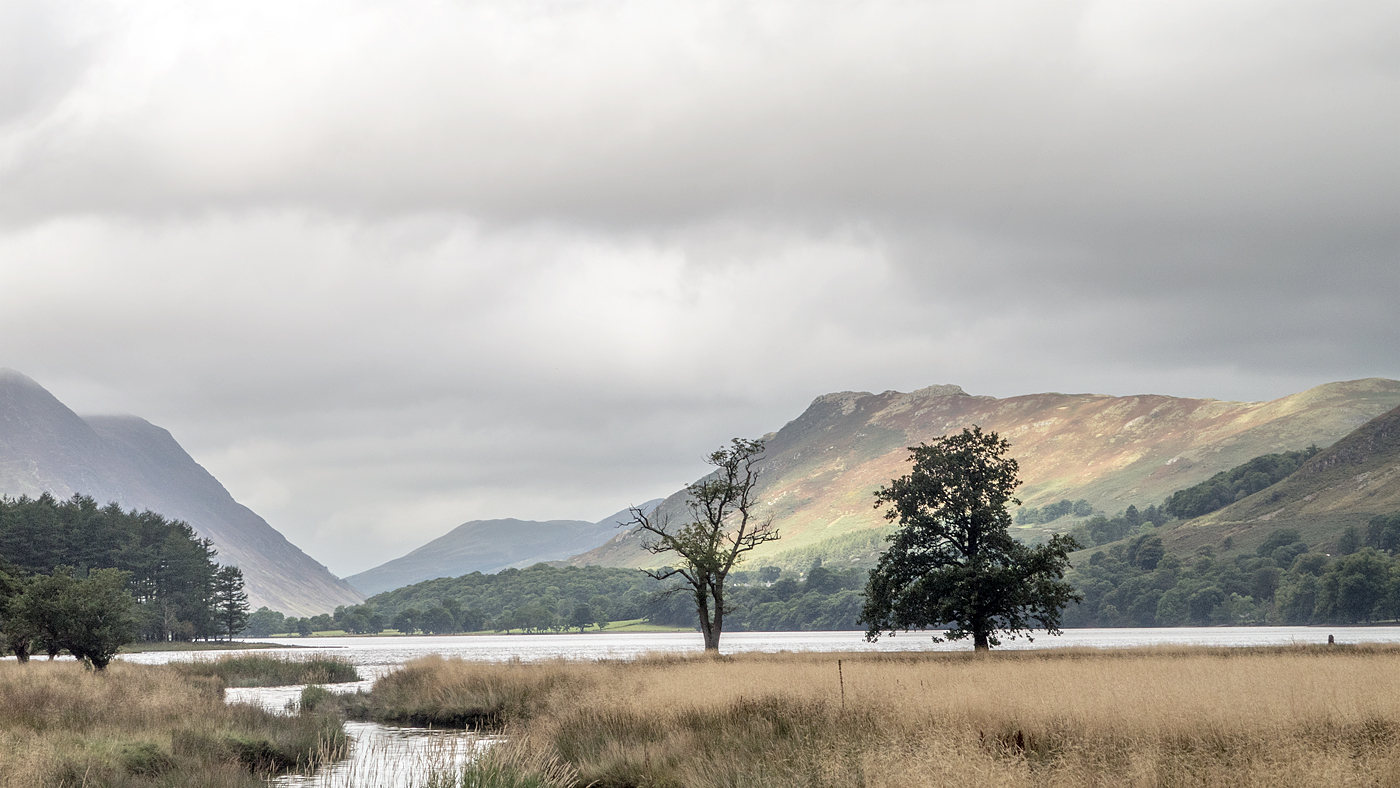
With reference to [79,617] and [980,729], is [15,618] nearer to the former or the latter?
[79,617]

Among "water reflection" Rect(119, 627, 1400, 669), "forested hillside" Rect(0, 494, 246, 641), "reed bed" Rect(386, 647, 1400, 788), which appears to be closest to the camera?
"reed bed" Rect(386, 647, 1400, 788)

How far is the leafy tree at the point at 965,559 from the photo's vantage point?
4919 centimetres

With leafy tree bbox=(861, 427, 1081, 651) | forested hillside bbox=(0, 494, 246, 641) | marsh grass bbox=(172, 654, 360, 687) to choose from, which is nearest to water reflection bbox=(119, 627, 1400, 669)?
marsh grass bbox=(172, 654, 360, 687)

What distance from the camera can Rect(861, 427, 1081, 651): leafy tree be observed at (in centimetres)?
4919

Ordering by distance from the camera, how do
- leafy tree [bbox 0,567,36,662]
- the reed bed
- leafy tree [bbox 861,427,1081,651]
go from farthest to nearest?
leafy tree [bbox 0,567,36,662], leafy tree [bbox 861,427,1081,651], the reed bed

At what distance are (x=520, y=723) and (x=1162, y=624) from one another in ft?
644

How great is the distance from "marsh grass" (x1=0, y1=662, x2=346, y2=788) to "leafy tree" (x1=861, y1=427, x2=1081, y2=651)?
2875 centimetres

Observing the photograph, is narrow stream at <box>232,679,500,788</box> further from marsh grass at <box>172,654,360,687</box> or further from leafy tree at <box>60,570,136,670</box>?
marsh grass at <box>172,654,360,687</box>

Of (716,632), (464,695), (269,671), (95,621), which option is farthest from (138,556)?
(464,695)

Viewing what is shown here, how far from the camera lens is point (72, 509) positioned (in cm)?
13888

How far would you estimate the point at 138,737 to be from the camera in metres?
24.5

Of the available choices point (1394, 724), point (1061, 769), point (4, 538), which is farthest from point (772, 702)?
point (4, 538)

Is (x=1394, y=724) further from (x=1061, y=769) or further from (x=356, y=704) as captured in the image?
(x=356, y=704)

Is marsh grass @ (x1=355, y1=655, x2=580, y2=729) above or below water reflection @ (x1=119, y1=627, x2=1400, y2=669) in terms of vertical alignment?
above
